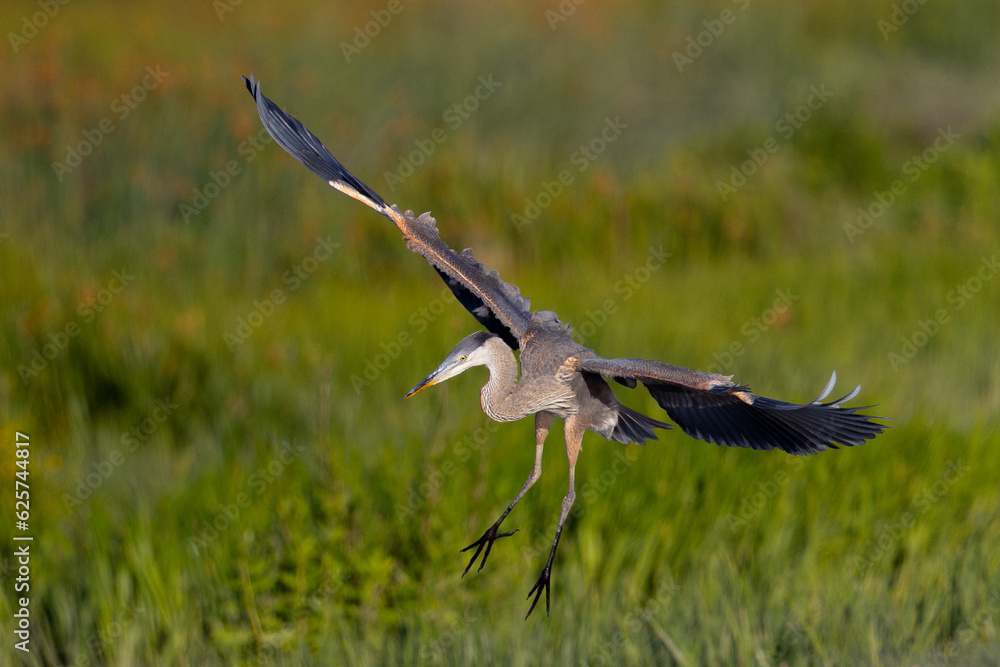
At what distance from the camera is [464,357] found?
1.07 m

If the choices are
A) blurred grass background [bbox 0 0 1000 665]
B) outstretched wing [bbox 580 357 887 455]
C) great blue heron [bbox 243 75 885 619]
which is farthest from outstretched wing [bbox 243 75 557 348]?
blurred grass background [bbox 0 0 1000 665]

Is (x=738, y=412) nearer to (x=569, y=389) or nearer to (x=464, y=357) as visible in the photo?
(x=569, y=389)

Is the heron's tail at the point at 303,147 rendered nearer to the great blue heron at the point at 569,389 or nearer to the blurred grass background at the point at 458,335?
the great blue heron at the point at 569,389

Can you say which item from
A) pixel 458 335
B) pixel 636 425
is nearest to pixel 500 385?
pixel 636 425

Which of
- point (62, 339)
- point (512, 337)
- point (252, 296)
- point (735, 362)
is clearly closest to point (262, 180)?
point (252, 296)

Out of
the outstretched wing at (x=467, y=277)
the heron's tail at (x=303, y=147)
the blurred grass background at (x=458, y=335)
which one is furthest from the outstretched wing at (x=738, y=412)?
the blurred grass background at (x=458, y=335)

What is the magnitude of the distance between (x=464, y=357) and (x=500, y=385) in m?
0.05

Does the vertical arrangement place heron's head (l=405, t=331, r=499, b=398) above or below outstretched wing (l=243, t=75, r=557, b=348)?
below

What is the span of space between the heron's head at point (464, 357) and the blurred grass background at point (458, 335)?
1.92 meters

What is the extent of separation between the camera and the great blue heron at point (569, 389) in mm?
1039

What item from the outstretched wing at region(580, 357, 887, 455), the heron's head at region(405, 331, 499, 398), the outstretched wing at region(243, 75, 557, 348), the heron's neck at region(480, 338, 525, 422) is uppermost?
the outstretched wing at region(243, 75, 557, 348)

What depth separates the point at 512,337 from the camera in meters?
1.16

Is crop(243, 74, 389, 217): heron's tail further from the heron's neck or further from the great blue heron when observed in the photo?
the heron's neck

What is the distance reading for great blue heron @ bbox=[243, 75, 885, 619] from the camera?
3.41 ft
